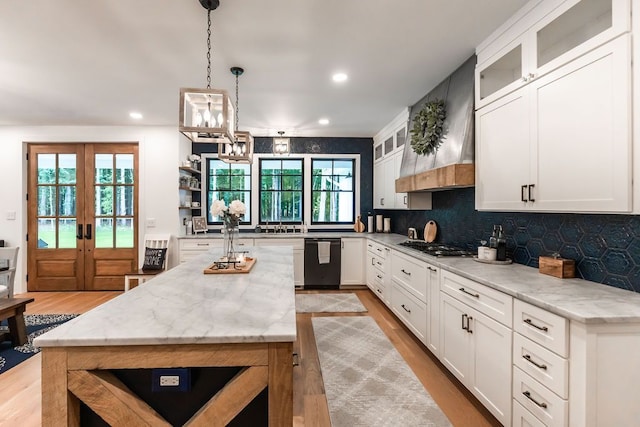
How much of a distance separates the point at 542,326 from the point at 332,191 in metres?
4.74

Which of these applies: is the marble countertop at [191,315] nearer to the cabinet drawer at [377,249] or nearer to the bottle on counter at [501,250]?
the bottle on counter at [501,250]

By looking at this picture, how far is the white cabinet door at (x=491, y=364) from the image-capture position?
1.78m

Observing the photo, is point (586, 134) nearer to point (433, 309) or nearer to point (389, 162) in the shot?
point (433, 309)

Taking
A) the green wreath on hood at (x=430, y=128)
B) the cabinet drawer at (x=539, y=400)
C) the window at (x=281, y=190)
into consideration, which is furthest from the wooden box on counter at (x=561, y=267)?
the window at (x=281, y=190)

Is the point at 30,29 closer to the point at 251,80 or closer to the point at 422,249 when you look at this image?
the point at 251,80

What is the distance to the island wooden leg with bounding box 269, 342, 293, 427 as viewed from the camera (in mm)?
1208

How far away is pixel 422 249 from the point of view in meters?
3.34

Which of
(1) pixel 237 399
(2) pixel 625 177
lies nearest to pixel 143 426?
(1) pixel 237 399

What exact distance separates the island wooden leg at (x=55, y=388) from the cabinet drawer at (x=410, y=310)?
2.60m

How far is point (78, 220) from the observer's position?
512 cm

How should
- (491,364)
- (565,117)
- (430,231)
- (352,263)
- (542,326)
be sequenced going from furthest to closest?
(352,263) < (430,231) < (491,364) < (565,117) < (542,326)

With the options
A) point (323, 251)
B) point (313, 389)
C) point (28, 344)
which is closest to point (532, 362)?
point (313, 389)

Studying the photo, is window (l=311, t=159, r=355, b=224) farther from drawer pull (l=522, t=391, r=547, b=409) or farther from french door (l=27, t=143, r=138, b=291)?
drawer pull (l=522, t=391, r=547, b=409)

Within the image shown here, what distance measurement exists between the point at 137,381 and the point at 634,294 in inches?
96.2
